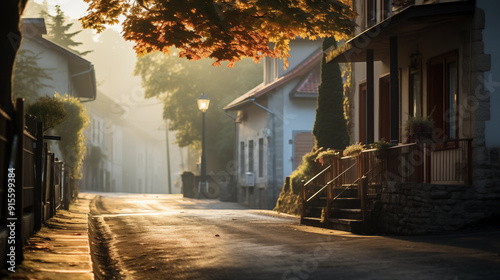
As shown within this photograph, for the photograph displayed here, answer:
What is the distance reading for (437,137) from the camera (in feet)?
52.0

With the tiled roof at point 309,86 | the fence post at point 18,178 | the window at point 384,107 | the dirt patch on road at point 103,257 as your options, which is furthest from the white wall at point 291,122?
the fence post at point 18,178

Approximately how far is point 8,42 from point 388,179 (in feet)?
29.0

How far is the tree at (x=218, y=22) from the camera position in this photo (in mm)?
13222

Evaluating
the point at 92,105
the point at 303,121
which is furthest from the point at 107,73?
the point at 303,121

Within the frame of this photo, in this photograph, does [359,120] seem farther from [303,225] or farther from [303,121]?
[303,121]

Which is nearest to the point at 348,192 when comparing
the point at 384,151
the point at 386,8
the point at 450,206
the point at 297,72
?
the point at 384,151

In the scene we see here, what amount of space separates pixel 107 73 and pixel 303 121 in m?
77.1

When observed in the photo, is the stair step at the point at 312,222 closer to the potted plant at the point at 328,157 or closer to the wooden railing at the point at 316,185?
the wooden railing at the point at 316,185

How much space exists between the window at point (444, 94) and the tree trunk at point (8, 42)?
8897 mm

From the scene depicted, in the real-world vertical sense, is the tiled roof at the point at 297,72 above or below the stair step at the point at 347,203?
above

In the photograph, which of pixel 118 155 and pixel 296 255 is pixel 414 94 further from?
pixel 118 155

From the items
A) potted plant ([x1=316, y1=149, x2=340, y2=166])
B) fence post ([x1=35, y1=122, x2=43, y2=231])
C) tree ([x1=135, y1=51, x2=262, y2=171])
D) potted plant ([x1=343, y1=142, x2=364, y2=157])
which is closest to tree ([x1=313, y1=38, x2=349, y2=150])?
potted plant ([x1=316, y1=149, x2=340, y2=166])

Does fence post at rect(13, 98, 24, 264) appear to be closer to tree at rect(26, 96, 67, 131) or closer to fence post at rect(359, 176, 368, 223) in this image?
fence post at rect(359, 176, 368, 223)

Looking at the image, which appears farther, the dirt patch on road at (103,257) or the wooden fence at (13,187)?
the dirt patch on road at (103,257)
